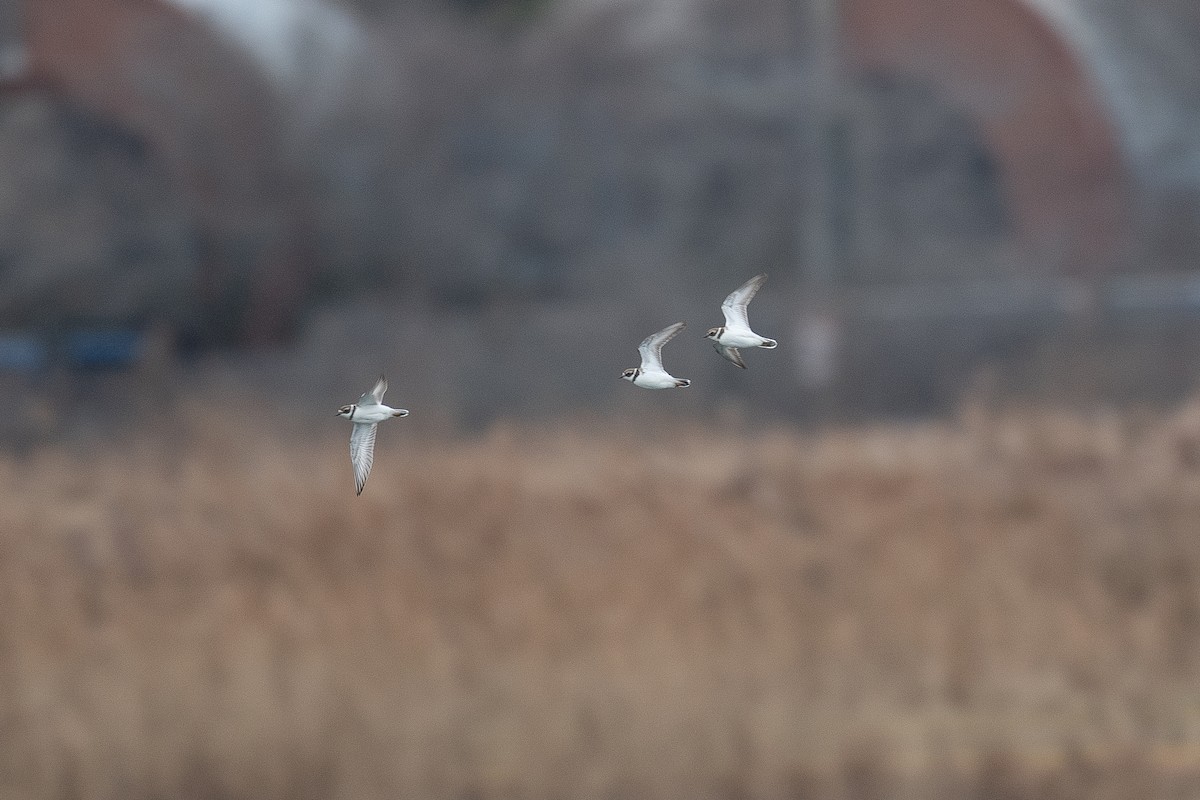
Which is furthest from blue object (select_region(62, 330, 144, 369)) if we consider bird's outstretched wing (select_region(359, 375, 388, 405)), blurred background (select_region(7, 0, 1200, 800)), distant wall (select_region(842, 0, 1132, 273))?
bird's outstretched wing (select_region(359, 375, 388, 405))

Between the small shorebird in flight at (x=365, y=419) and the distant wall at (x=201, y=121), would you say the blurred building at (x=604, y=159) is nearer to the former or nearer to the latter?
the distant wall at (x=201, y=121)

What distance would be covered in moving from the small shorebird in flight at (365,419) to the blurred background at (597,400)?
5597 millimetres

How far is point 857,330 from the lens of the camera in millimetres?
19359

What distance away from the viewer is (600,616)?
10.8 m

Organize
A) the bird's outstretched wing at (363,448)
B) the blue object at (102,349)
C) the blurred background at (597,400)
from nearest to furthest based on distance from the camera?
the bird's outstretched wing at (363,448), the blurred background at (597,400), the blue object at (102,349)

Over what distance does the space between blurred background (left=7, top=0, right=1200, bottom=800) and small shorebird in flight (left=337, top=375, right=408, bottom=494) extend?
5.60 metres

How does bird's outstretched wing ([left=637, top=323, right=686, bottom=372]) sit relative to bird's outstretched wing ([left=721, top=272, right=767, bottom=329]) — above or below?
below

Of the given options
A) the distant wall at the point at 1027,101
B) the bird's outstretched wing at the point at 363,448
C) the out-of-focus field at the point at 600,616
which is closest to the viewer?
the bird's outstretched wing at the point at 363,448

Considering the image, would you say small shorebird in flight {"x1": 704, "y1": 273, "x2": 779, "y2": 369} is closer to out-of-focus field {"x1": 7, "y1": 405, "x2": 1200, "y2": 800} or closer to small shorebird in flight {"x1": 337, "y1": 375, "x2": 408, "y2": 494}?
small shorebird in flight {"x1": 337, "y1": 375, "x2": 408, "y2": 494}

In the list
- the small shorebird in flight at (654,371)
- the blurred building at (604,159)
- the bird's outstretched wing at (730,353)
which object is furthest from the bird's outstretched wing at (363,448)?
the blurred building at (604,159)

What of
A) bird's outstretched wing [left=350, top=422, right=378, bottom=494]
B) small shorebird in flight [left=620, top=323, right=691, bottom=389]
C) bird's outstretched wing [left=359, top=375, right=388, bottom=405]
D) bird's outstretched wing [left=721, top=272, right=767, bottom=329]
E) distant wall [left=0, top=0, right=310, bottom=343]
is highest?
distant wall [left=0, top=0, right=310, bottom=343]

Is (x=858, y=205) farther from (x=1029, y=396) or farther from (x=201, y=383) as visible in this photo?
(x=201, y=383)

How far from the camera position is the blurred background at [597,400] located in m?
9.55

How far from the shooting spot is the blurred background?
31.3 ft
